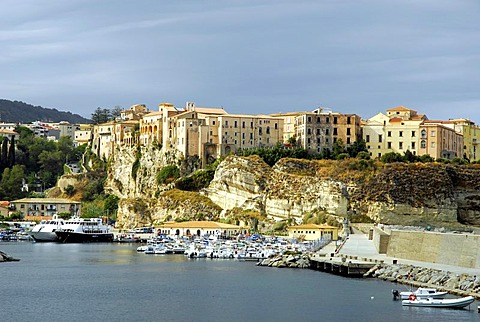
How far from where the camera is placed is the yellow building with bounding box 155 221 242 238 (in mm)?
102125

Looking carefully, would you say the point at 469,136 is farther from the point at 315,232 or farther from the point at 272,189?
the point at 315,232

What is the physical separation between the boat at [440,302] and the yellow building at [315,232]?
45516mm

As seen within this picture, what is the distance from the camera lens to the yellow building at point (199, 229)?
102 metres

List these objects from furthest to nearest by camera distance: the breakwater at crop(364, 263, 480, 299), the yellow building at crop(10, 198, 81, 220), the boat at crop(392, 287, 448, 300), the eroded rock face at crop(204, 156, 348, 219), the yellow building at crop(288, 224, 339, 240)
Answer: the yellow building at crop(10, 198, 81, 220)
the eroded rock face at crop(204, 156, 348, 219)
the yellow building at crop(288, 224, 339, 240)
the breakwater at crop(364, 263, 480, 299)
the boat at crop(392, 287, 448, 300)

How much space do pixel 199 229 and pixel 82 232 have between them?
57.1 feet

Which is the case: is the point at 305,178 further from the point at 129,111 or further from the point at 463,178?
the point at 129,111

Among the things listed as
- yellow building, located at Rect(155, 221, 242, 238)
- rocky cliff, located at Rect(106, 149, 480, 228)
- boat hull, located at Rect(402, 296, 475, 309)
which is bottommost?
boat hull, located at Rect(402, 296, 475, 309)

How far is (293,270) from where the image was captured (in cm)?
7038

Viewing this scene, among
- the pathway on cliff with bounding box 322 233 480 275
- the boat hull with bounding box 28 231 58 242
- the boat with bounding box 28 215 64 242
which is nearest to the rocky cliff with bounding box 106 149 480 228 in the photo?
the pathway on cliff with bounding box 322 233 480 275

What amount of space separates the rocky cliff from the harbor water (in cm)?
2449

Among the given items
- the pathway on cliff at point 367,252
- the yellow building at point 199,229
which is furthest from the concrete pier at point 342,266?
the yellow building at point 199,229

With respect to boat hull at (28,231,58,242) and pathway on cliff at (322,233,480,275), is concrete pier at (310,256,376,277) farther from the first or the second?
boat hull at (28,231,58,242)

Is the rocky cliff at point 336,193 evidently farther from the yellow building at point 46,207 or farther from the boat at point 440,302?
the boat at point 440,302

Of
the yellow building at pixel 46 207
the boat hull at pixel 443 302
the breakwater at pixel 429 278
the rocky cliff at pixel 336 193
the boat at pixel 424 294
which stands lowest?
the boat hull at pixel 443 302
